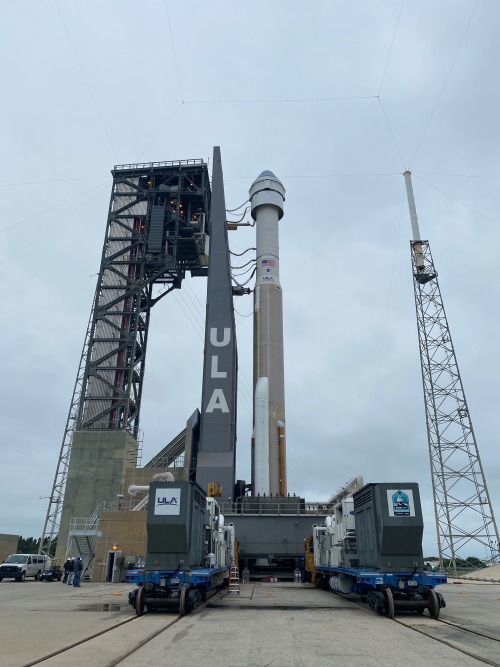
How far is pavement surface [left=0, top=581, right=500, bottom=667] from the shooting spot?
8789 mm

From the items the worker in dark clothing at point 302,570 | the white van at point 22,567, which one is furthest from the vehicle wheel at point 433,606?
Answer: the white van at point 22,567

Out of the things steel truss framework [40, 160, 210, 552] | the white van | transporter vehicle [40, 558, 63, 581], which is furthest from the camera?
steel truss framework [40, 160, 210, 552]

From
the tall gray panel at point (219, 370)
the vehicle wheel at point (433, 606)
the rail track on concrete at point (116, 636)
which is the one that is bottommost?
the rail track on concrete at point (116, 636)

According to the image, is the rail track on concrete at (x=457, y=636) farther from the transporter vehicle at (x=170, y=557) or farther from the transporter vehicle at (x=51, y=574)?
the transporter vehicle at (x=51, y=574)

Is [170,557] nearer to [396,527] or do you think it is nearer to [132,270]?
[396,527]

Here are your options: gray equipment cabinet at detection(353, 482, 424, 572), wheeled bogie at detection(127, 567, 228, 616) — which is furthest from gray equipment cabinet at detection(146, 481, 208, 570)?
gray equipment cabinet at detection(353, 482, 424, 572)

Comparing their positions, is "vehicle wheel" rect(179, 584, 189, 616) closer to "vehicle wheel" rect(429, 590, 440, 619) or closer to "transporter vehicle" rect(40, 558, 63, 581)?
→ "vehicle wheel" rect(429, 590, 440, 619)

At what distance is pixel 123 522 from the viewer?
3303 centimetres

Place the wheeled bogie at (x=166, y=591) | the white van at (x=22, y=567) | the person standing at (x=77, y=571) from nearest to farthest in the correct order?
1. the wheeled bogie at (x=166, y=591)
2. the person standing at (x=77, y=571)
3. the white van at (x=22, y=567)

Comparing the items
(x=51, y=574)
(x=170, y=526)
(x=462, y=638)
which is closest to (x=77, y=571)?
(x=51, y=574)

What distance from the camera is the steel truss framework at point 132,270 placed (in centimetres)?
5059

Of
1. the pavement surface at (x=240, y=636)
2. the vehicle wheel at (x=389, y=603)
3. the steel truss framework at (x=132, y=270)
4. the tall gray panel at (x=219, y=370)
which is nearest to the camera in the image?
the pavement surface at (x=240, y=636)

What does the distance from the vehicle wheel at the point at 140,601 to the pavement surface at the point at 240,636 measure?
0.76 feet

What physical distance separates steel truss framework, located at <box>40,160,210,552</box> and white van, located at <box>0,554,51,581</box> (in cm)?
1411
